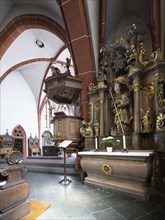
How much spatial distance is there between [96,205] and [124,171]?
85cm

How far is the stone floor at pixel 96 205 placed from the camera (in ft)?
7.60

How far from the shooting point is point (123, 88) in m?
4.66

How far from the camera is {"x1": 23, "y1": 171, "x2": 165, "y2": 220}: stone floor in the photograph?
7.60ft

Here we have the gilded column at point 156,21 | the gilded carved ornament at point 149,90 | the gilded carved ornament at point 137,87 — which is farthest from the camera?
the gilded column at point 156,21

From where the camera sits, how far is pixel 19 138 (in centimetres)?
1177

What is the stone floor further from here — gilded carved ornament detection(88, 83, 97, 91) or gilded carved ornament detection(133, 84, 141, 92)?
gilded carved ornament detection(88, 83, 97, 91)

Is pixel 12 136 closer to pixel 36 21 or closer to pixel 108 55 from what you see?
pixel 36 21

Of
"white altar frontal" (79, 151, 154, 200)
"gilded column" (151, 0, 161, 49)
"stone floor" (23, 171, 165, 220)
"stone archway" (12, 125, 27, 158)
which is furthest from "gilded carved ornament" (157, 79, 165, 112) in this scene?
"stone archway" (12, 125, 27, 158)

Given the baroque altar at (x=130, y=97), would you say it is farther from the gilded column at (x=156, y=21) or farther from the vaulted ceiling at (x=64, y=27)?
the vaulted ceiling at (x=64, y=27)

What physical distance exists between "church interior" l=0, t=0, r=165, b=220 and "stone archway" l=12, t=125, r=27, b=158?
187 inches

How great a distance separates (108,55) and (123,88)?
4.45ft

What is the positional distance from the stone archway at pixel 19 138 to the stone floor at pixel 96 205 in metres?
8.54

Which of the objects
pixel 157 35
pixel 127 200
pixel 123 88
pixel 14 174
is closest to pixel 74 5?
pixel 157 35

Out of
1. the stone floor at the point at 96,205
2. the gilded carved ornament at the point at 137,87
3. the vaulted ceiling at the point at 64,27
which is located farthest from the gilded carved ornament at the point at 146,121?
the vaulted ceiling at the point at 64,27
